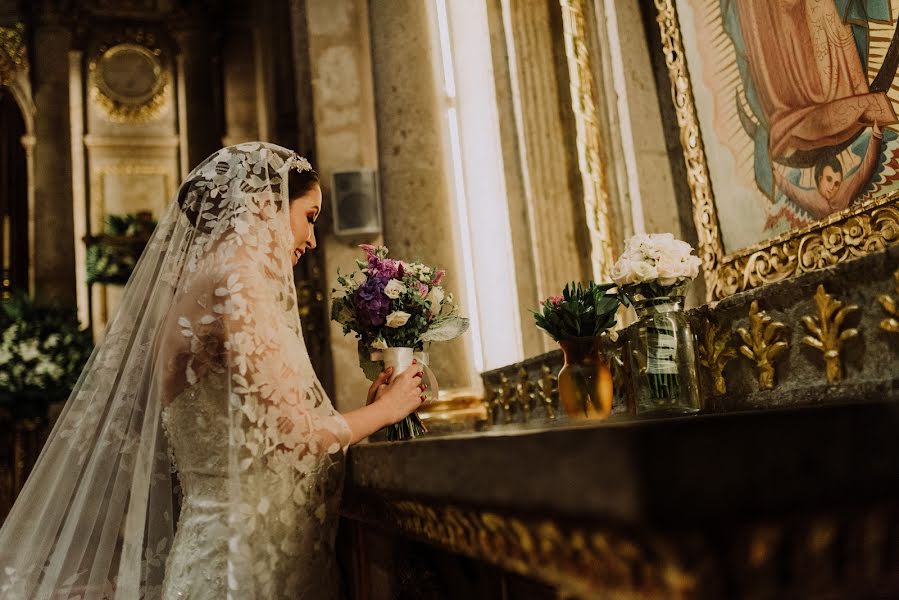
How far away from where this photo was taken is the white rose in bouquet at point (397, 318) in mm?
2357

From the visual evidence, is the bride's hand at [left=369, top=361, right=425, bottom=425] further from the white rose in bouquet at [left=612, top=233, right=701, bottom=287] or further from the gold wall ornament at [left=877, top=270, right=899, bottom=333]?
the gold wall ornament at [left=877, top=270, right=899, bottom=333]

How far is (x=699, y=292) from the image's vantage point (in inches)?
106

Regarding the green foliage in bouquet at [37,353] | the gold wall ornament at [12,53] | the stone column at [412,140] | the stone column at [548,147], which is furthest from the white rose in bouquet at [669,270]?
the gold wall ornament at [12,53]

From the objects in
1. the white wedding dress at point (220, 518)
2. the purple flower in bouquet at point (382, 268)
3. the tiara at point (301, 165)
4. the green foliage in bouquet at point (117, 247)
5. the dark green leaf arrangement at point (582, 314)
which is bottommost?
the white wedding dress at point (220, 518)

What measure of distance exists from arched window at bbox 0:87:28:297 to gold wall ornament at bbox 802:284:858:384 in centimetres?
1560

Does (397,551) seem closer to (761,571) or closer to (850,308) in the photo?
(850,308)

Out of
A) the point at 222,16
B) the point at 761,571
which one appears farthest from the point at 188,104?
the point at 761,571

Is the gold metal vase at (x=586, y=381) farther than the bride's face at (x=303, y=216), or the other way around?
the bride's face at (x=303, y=216)

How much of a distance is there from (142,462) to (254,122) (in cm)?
1102

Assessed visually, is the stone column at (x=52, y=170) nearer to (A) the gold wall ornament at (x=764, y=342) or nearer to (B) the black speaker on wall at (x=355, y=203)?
(B) the black speaker on wall at (x=355, y=203)

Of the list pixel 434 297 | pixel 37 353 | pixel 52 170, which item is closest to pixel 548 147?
pixel 434 297

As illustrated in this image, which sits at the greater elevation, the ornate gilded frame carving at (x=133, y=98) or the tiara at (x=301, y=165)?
the ornate gilded frame carving at (x=133, y=98)

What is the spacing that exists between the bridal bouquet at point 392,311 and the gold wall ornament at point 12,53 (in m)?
11.9

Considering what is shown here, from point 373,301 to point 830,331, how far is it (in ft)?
4.26
